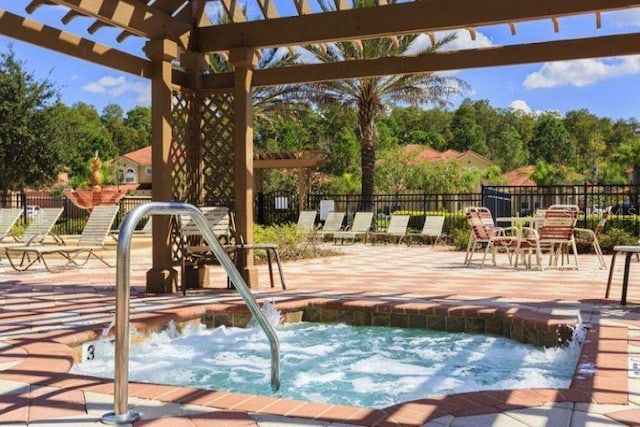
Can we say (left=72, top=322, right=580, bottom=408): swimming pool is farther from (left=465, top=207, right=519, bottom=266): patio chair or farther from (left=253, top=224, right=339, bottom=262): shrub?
(left=253, top=224, right=339, bottom=262): shrub

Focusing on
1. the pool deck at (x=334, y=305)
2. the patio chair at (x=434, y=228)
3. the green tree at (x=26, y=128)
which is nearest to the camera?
the pool deck at (x=334, y=305)

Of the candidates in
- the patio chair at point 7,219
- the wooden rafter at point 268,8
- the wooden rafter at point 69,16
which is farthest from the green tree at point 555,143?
the wooden rafter at point 69,16

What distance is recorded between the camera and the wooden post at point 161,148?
21.0ft

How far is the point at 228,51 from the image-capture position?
6.85 metres

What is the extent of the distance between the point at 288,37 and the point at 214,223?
6.93 feet

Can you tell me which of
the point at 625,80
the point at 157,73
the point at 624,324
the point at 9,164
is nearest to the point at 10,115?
the point at 9,164

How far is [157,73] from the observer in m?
6.46

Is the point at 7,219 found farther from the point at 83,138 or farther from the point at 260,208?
the point at 83,138

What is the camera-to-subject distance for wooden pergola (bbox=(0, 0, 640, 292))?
562 centimetres

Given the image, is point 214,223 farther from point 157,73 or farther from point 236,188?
point 157,73

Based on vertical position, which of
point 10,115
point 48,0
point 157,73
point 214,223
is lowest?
point 214,223

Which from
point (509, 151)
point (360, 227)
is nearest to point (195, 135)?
point (360, 227)

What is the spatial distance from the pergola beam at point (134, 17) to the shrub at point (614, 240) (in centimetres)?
977

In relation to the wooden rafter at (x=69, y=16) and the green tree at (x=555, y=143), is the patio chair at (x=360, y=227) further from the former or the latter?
the green tree at (x=555, y=143)
